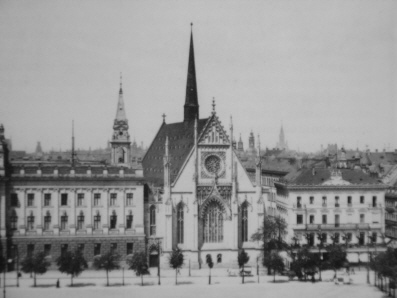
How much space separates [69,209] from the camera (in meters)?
75.8

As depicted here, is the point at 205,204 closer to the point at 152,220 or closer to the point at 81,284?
the point at 152,220

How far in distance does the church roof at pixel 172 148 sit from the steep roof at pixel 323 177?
60.0ft

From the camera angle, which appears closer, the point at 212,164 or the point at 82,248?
the point at 82,248

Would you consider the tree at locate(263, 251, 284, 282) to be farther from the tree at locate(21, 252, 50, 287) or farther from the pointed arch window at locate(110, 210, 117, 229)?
the tree at locate(21, 252, 50, 287)

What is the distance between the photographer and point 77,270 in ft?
217

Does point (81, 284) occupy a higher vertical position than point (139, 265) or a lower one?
lower

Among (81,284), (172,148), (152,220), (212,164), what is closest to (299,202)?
(212,164)

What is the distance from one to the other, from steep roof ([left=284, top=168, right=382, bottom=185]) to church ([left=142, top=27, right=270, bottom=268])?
407 inches

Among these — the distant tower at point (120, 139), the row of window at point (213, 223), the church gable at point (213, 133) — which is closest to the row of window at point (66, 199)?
the row of window at point (213, 223)

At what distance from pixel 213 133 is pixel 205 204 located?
33.4 ft

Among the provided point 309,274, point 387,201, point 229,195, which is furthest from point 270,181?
point 309,274

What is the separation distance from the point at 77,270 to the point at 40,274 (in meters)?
6.96

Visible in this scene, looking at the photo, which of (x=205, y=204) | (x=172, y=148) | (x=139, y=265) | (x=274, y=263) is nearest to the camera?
(x=139, y=265)

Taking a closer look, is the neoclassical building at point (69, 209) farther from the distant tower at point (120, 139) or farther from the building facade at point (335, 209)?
the building facade at point (335, 209)
